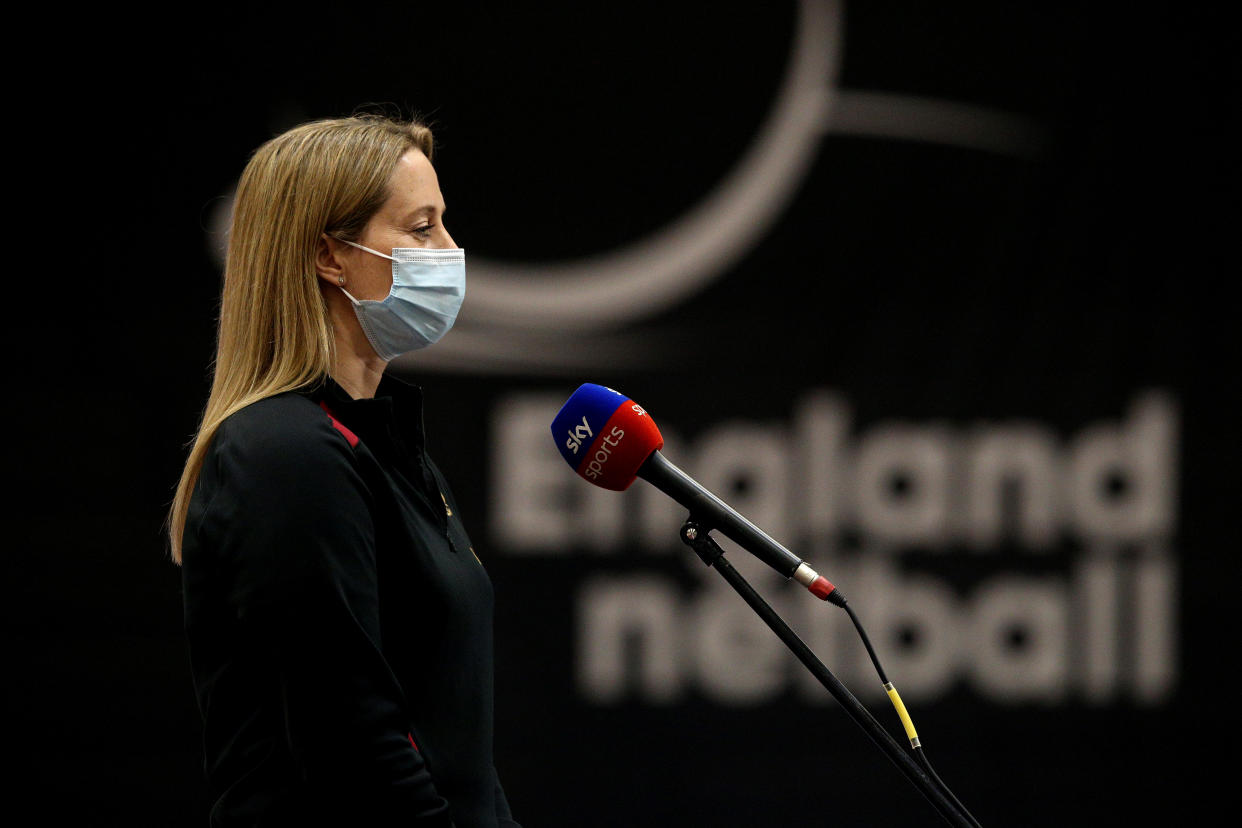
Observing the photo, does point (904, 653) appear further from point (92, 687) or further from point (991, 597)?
point (92, 687)

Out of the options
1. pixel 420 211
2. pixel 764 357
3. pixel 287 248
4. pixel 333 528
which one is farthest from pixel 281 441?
pixel 764 357

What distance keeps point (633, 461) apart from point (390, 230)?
401 millimetres

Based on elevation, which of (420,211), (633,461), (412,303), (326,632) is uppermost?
(420,211)

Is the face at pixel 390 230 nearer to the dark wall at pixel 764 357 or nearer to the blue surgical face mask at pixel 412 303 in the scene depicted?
the blue surgical face mask at pixel 412 303

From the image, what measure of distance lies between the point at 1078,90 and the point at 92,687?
3307 millimetres

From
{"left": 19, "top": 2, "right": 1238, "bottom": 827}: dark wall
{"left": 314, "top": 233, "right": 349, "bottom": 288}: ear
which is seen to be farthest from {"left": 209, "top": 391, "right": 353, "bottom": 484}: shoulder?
{"left": 19, "top": 2, "right": 1238, "bottom": 827}: dark wall

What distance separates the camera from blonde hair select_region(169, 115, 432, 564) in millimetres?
1342

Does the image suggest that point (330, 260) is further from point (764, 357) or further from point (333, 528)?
point (764, 357)

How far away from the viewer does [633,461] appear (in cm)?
148

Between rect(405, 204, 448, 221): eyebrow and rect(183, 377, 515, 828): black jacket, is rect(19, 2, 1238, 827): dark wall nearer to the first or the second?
rect(405, 204, 448, 221): eyebrow

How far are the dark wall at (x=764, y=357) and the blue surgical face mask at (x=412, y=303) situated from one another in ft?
6.29

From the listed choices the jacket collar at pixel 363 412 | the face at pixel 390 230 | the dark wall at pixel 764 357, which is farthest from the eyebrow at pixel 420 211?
the dark wall at pixel 764 357

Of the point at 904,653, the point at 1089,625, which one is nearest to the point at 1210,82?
the point at 1089,625

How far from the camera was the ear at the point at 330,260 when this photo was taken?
1418 mm
